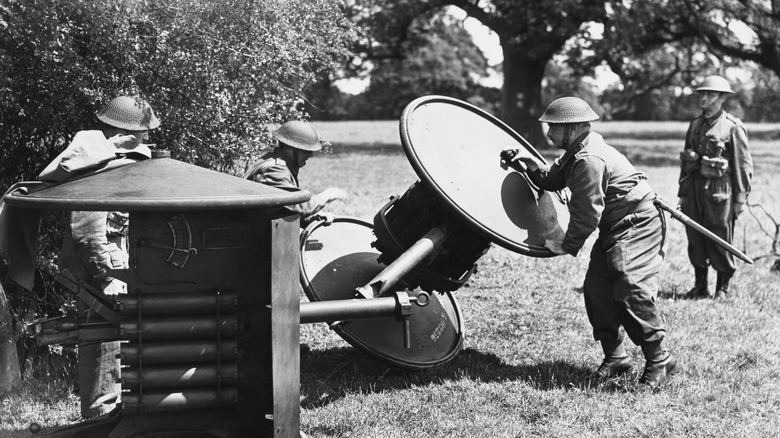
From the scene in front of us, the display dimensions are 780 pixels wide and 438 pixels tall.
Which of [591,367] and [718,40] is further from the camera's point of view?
[718,40]

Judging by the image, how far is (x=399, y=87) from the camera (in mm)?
53812

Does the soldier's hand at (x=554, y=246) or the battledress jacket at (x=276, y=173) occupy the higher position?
the battledress jacket at (x=276, y=173)

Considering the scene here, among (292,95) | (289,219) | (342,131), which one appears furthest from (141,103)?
(342,131)

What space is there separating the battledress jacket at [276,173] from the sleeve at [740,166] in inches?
191

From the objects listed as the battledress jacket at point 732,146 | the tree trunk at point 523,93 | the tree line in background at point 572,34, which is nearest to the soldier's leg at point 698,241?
the battledress jacket at point 732,146

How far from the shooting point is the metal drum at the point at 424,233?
6066mm

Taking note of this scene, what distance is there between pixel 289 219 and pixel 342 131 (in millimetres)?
27309

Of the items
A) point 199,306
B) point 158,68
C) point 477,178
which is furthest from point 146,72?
point 199,306

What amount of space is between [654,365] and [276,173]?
298 centimetres

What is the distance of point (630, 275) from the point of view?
6309 mm

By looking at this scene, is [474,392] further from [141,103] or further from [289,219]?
[141,103]

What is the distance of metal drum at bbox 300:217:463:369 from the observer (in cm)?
652

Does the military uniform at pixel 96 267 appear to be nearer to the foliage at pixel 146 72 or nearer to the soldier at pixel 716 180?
the foliage at pixel 146 72

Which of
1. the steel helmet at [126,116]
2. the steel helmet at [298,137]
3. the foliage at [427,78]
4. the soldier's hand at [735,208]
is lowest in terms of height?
the foliage at [427,78]
